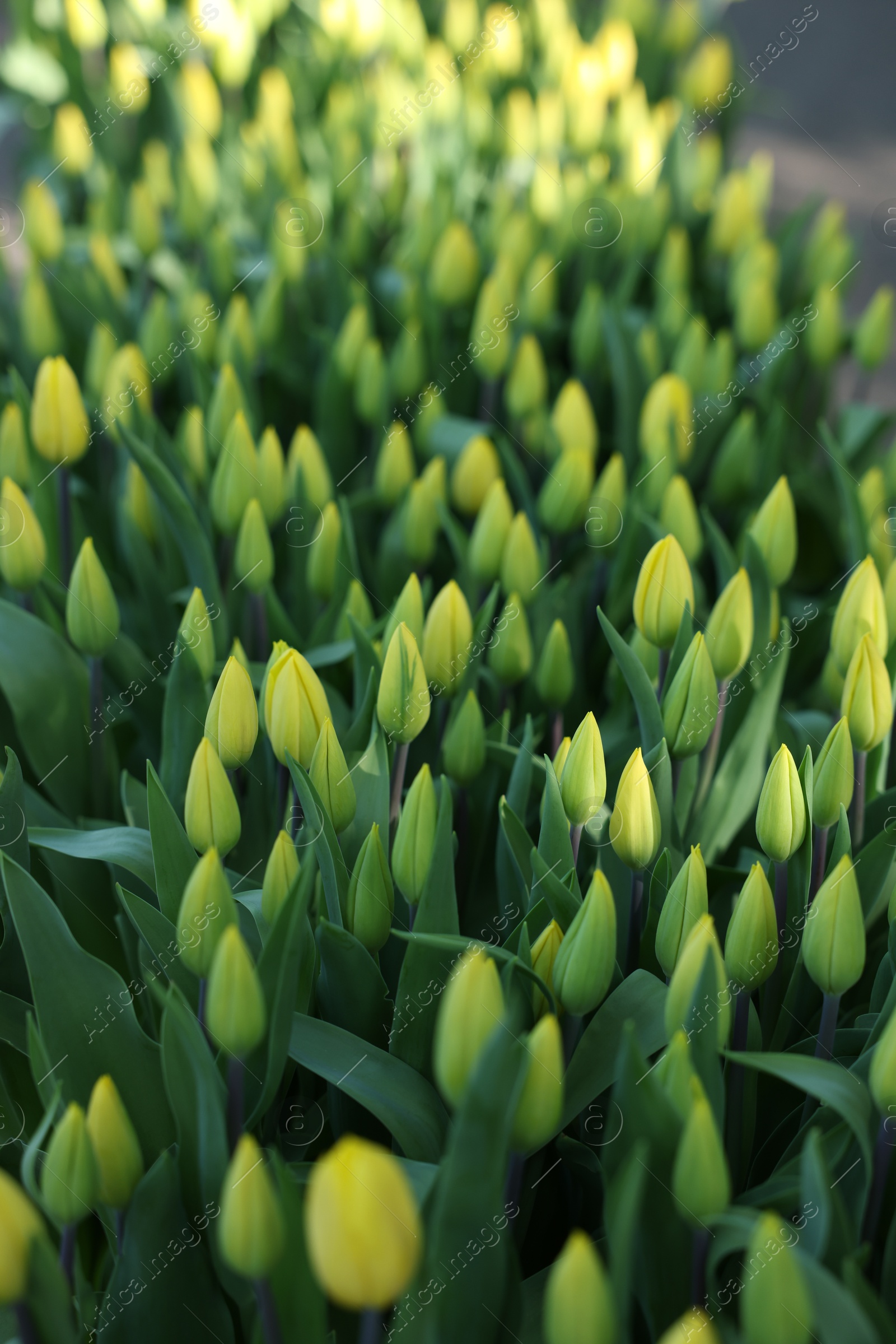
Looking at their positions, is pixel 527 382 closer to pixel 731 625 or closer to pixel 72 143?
pixel 731 625

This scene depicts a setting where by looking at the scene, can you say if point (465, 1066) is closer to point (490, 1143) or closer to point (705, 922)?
point (490, 1143)

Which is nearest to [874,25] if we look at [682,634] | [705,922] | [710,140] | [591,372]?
[710,140]

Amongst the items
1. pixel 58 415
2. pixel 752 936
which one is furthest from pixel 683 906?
pixel 58 415

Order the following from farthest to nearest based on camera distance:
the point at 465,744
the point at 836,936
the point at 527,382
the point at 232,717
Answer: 1. the point at 527,382
2. the point at 465,744
3. the point at 232,717
4. the point at 836,936

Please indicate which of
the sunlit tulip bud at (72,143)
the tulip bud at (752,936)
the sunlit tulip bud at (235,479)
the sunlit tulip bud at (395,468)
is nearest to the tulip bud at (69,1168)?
the tulip bud at (752,936)

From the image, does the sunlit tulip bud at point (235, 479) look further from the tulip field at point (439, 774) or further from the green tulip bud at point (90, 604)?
the green tulip bud at point (90, 604)

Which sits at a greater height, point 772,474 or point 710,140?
point 710,140

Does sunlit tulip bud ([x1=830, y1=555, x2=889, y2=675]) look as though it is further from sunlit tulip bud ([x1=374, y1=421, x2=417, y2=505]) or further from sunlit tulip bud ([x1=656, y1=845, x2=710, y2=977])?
sunlit tulip bud ([x1=374, y1=421, x2=417, y2=505])
